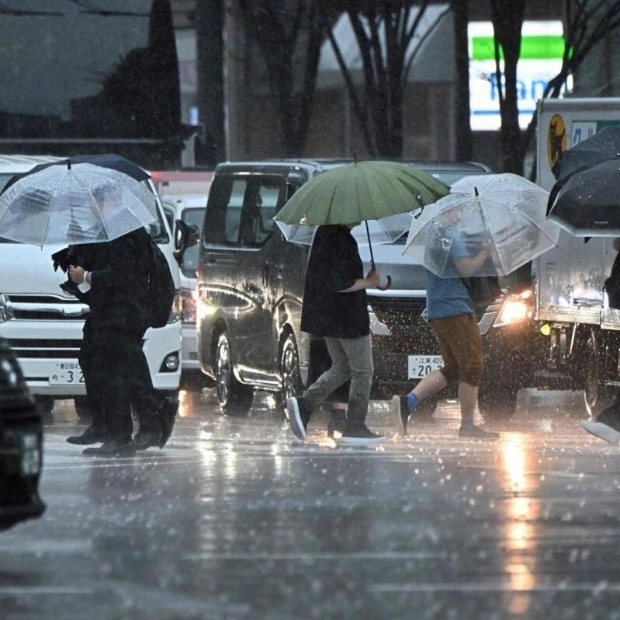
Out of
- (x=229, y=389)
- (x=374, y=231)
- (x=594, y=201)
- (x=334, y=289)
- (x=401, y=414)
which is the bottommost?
(x=229, y=389)

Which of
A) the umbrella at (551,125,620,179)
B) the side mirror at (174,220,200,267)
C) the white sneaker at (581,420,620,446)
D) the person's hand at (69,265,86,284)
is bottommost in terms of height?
the white sneaker at (581,420,620,446)

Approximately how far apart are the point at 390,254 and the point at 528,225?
165 cm

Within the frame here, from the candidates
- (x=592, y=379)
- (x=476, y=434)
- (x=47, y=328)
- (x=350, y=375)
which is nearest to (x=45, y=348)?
(x=47, y=328)

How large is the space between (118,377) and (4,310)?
103 inches

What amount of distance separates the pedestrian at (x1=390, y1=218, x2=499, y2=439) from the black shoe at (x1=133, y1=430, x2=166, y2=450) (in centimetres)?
193

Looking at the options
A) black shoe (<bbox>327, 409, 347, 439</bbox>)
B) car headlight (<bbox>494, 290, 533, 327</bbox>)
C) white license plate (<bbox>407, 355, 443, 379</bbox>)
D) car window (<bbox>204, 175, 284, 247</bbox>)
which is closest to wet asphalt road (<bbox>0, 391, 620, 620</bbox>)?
black shoe (<bbox>327, 409, 347, 439</bbox>)

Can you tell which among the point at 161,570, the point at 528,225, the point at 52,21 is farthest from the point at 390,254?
the point at 161,570

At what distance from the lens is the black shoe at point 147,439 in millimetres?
12156

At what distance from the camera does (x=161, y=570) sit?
771 cm

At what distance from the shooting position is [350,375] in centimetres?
1284

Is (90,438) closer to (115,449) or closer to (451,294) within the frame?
(115,449)

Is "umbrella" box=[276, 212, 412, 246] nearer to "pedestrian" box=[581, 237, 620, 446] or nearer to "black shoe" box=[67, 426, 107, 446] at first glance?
"pedestrian" box=[581, 237, 620, 446]

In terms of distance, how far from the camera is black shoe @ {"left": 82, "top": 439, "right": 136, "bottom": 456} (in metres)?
12.0

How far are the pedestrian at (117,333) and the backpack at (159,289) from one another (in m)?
0.04
